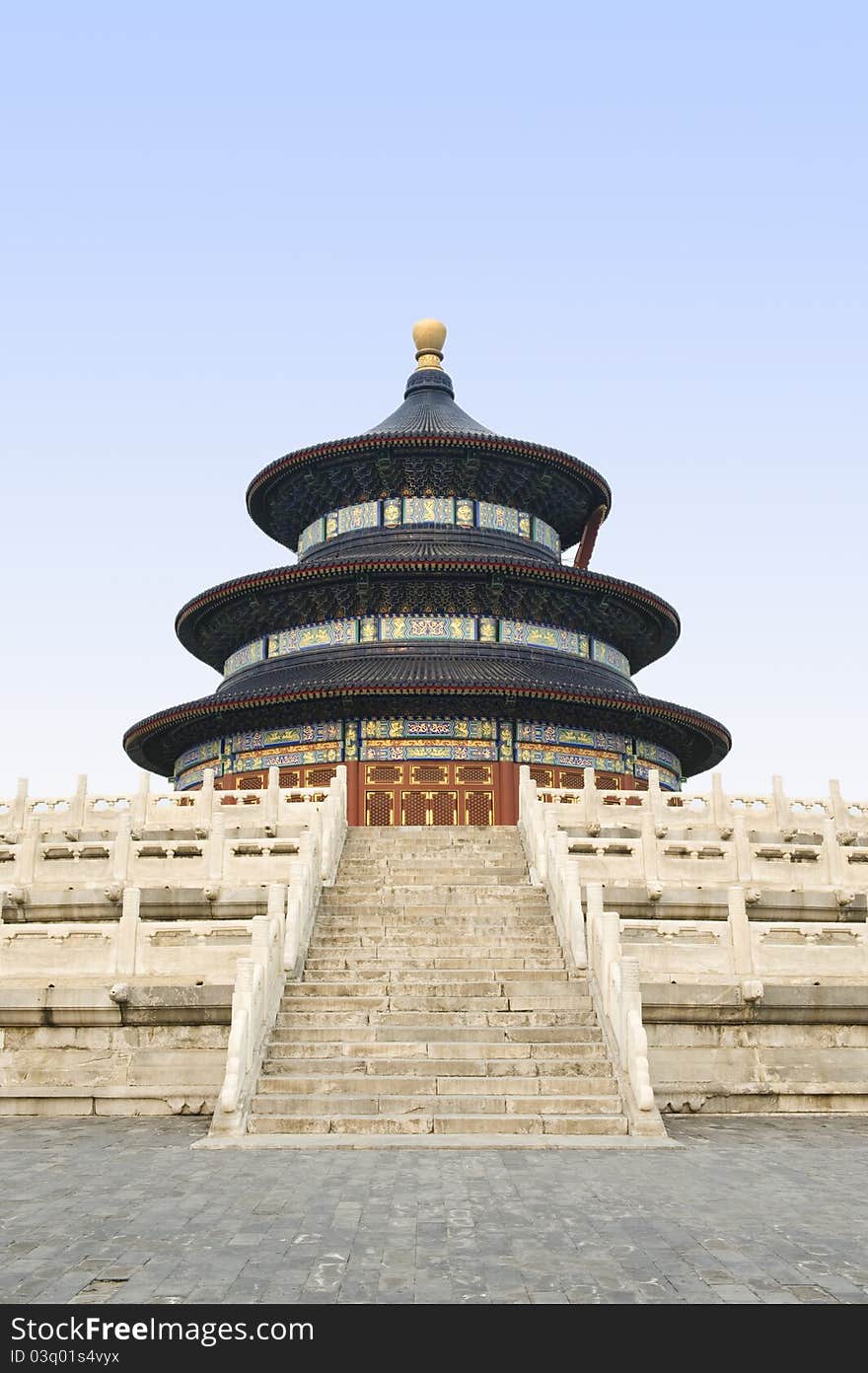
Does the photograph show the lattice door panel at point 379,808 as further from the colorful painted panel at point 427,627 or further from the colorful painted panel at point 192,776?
the colorful painted panel at point 192,776

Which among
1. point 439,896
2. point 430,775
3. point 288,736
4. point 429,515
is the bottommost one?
point 439,896

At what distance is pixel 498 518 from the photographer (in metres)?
39.0

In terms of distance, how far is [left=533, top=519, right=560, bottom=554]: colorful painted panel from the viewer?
40281 mm

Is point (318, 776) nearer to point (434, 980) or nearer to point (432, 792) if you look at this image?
point (432, 792)

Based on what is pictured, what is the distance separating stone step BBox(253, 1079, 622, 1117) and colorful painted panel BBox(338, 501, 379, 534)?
94.8ft

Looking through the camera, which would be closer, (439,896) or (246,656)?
(439,896)

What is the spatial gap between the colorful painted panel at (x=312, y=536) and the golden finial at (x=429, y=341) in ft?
30.0

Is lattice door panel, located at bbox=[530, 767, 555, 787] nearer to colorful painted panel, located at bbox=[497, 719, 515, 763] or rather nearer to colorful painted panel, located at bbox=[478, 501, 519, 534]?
colorful painted panel, located at bbox=[497, 719, 515, 763]

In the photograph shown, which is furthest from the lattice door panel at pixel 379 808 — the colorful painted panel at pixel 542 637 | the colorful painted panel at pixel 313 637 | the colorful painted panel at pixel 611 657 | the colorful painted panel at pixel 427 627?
the colorful painted panel at pixel 611 657

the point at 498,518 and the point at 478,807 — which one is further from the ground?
the point at 498,518

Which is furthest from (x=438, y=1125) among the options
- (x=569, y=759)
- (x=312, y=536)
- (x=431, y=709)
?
(x=312, y=536)

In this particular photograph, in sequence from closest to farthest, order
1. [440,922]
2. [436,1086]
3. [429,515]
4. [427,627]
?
[436,1086]
[440,922]
[427,627]
[429,515]

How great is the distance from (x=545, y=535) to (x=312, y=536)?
28.0 ft
